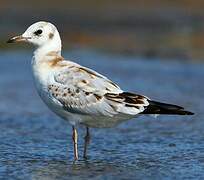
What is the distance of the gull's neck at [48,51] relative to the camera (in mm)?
9234

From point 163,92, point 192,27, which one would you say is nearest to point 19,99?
point 163,92

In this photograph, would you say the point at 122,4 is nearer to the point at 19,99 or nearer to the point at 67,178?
the point at 19,99

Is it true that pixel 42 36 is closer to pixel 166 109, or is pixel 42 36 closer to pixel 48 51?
pixel 48 51

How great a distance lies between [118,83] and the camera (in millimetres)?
15023

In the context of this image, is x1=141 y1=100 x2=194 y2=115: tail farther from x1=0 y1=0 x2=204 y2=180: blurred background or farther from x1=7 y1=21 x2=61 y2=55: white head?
x1=7 y1=21 x2=61 y2=55: white head

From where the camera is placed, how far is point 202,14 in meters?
25.2

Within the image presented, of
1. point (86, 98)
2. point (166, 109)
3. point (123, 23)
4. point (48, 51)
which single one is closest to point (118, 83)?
point (48, 51)

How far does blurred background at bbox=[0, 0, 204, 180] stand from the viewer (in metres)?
8.78

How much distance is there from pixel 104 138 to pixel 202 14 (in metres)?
15.5

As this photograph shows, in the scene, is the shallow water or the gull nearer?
the shallow water

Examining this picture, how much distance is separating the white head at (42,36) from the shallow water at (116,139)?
1243 millimetres

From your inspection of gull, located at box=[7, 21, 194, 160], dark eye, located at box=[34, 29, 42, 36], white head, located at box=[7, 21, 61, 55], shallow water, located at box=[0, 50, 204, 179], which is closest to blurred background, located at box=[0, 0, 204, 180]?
shallow water, located at box=[0, 50, 204, 179]

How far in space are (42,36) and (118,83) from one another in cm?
585

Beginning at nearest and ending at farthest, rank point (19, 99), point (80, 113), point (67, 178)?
point (67, 178) → point (80, 113) → point (19, 99)
